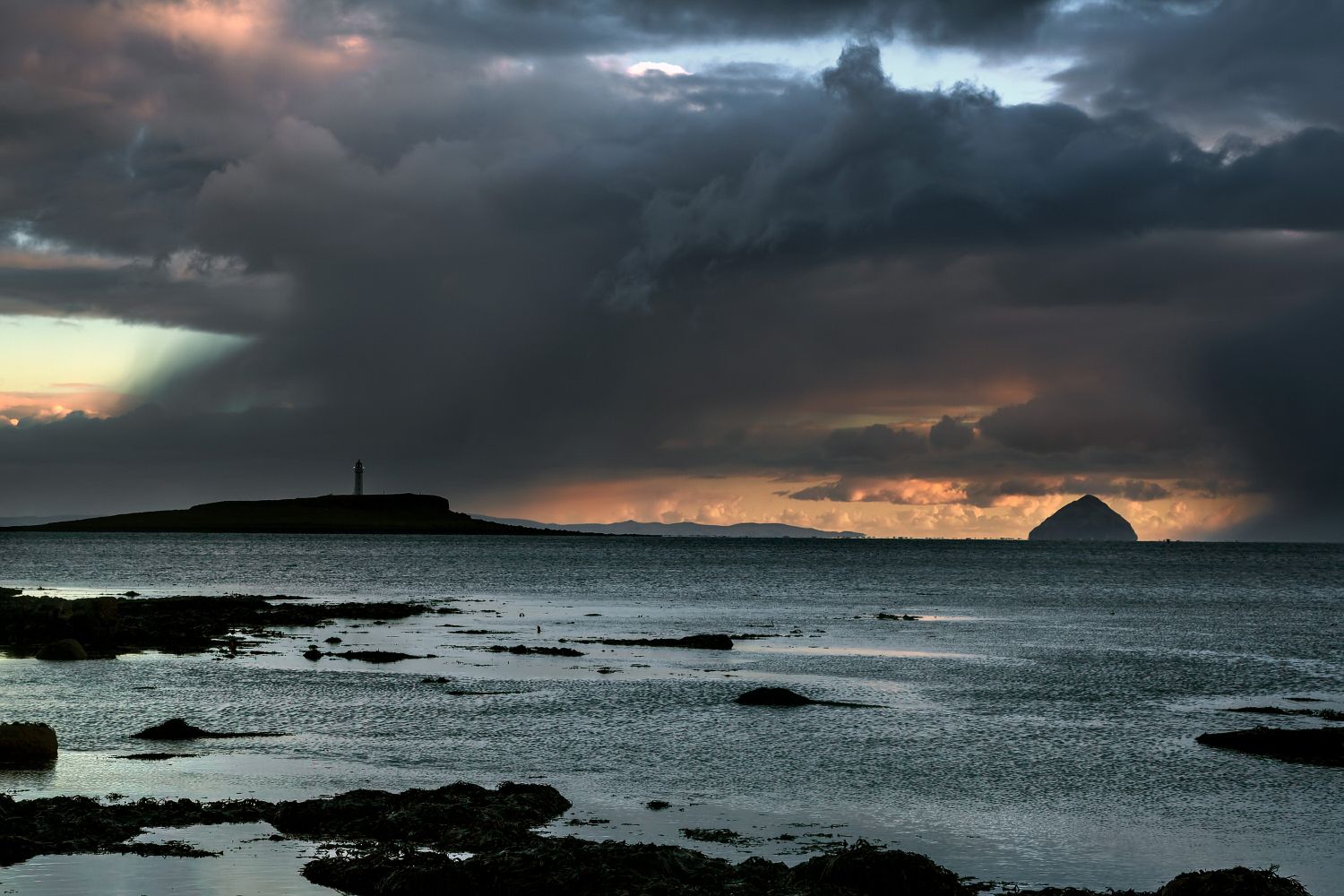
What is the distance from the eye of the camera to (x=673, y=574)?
15575 centimetres

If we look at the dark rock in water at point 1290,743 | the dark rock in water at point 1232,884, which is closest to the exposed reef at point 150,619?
the dark rock in water at point 1290,743

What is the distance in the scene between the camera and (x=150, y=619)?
2677 inches

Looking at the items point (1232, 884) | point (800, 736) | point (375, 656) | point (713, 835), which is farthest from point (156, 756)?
point (375, 656)

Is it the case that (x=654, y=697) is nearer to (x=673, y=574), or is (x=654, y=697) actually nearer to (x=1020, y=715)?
(x=1020, y=715)

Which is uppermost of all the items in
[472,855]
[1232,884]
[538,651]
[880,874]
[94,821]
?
[1232,884]

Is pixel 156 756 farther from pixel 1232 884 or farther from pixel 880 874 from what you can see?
pixel 1232 884

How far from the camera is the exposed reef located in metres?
57.0

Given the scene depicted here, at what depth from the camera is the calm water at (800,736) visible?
23422 millimetres

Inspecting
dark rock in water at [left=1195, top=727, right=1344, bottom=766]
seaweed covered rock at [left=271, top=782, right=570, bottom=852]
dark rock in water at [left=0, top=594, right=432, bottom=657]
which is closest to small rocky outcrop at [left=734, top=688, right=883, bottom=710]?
dark rock in water at [left=1195, top=727, right=1344, bottom=766]

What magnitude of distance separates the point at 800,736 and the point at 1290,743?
42.3ft

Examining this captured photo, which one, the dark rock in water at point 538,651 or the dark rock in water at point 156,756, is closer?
the dark rock in water at point 156,756

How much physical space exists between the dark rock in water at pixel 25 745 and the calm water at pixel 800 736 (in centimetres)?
84

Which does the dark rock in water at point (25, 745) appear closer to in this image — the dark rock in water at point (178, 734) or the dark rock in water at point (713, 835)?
the dark rock in water at point (178, 734)

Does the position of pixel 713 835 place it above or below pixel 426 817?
below
